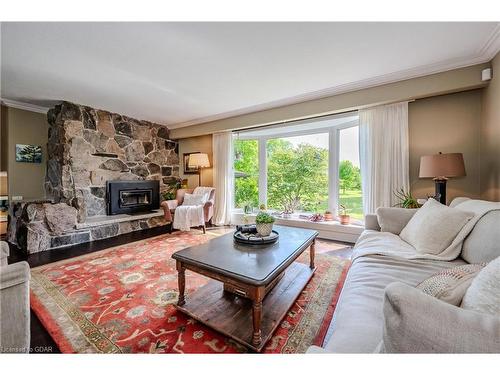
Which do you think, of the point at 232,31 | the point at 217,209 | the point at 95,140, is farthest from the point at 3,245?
the point at 217,209

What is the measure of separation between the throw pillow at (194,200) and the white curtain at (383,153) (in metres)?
2.86

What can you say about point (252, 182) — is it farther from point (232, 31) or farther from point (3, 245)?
point (3, 245)

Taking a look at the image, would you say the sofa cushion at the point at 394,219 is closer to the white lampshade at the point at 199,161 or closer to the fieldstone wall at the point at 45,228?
the white lampshade at the point at 199,161

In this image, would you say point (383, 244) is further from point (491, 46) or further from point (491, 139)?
point (491, 46)

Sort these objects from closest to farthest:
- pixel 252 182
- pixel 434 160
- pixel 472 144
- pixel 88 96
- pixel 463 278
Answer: pixel 463 278 < pixel 434 160 < pixel 472 144 < pixel 88 96 < pixel 252 182

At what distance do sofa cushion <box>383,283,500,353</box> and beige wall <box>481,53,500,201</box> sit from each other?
2626mm

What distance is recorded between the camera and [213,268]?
1.41 meters

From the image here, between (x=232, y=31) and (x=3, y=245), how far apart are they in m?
2.25

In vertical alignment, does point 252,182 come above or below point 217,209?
above

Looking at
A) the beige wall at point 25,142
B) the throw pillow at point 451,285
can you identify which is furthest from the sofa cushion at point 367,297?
the beige wall at point 25,142

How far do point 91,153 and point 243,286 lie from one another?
3.93m

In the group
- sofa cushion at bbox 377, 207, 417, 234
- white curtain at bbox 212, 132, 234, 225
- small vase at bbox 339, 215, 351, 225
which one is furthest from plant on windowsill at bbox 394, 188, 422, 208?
white curtain at bbox 212, 132, 234, 225

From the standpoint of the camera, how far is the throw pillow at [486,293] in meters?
0.60

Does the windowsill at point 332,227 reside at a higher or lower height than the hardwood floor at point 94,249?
higher
